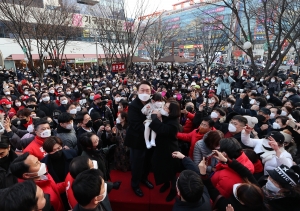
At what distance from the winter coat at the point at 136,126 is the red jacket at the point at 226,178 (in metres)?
1.06

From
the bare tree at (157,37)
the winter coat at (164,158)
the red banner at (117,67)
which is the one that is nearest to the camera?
the winter coat at (164,158)

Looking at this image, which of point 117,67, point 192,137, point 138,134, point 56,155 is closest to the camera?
point 56,155

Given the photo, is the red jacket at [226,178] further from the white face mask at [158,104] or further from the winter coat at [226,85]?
the winter coat at [226,85]

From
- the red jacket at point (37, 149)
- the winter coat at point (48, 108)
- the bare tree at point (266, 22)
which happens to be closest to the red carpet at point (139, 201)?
the red jacket at point (37, 149)

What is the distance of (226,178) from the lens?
82.7 inches

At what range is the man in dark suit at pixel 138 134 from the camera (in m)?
2.69

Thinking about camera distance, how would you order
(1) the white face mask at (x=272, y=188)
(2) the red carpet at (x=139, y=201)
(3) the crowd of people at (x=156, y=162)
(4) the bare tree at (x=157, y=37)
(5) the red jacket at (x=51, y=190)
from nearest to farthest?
(3) the crowd of people at (x=156, y=162) < (1) the white face mask at (x=272, y=188) < (5) the red jacket at (x=51, y=190) < (2) the red carpet at (x=139, y=201) < (4) the bare tree at (x=157, y=37)

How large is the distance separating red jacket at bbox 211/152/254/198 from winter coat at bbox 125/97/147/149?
41.6 inches

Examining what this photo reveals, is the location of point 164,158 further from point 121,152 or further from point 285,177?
point 285,177

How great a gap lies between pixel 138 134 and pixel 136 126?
0.43 feet

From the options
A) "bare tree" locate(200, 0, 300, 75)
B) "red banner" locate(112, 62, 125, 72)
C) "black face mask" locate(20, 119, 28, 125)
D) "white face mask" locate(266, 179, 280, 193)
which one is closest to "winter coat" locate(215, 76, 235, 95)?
"bare tree" locate(200, 0, 300, 75)

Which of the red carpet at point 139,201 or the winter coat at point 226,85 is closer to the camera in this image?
the red carpet at point 139,201

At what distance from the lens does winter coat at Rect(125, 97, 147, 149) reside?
105 inches

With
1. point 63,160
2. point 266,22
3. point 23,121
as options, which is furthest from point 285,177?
point 266,22
